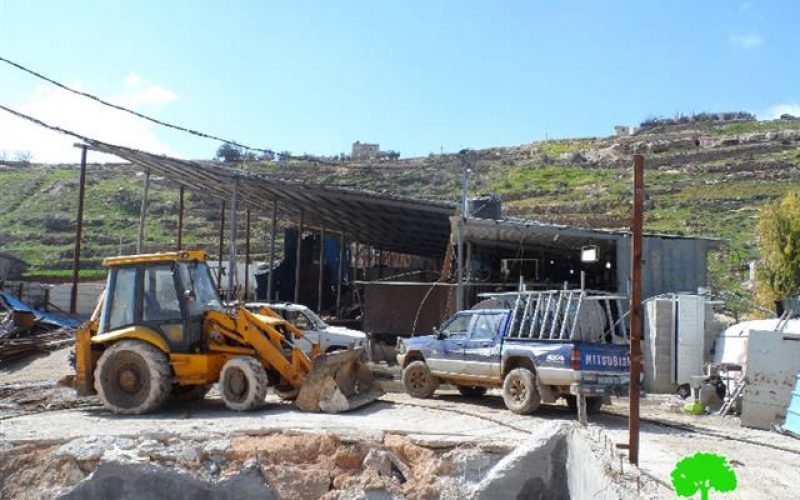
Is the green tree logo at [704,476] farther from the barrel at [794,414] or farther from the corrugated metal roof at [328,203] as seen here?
the corrugated metal roof at [328,203]

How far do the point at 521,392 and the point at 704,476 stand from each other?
7.81m

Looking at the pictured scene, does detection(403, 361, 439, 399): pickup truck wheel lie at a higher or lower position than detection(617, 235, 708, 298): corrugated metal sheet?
lower

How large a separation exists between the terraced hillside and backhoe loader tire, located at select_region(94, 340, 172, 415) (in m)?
30.9

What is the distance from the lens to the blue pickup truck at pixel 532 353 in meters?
12.9

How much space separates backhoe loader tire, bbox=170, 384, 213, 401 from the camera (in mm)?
13360

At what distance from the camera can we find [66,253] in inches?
2127

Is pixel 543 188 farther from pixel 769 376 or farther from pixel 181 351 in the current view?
pixel 181 351

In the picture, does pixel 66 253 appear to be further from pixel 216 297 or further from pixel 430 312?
pixel 216 297

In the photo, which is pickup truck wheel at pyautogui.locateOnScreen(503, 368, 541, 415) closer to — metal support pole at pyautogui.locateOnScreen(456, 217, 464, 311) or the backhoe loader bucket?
the backhoe loader bucket

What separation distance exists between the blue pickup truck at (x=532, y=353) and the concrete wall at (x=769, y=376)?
2.33 metres

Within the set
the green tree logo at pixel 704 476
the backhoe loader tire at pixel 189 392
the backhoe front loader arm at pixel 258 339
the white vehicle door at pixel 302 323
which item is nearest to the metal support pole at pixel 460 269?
the white vehicle door at pixel 302 323

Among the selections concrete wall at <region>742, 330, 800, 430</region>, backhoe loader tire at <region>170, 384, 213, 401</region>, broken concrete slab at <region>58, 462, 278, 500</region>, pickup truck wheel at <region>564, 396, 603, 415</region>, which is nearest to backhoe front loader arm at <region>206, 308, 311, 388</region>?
backhoe loader tire at <region>170, 384, 213, 401</region>

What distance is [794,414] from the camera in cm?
1285

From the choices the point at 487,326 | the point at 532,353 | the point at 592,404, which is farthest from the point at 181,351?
the point at 592,404
